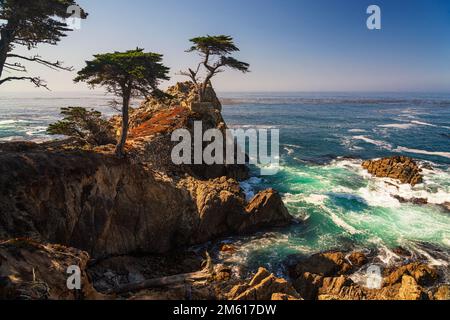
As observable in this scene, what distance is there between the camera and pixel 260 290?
1167 cm

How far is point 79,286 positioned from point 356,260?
585 inches

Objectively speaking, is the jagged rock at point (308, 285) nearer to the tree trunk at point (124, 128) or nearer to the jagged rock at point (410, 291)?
the jagged rock at point (410, 291)

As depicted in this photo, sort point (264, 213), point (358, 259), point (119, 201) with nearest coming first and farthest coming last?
point (358, 259) < point (119, 201) < point (264, 213)

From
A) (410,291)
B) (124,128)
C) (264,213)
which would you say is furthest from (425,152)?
(124,128)

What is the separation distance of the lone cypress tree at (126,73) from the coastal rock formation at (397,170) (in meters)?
26.1

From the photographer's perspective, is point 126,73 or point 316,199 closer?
point 126,73

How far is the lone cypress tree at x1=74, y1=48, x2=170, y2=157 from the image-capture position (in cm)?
1625

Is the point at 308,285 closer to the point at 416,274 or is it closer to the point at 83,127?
the point at 416,274

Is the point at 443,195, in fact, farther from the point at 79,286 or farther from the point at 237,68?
the point at 79,286

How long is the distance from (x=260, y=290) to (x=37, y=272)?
24.8 feet

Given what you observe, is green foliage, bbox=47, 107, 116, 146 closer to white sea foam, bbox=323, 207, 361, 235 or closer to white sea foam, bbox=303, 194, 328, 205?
white sea foam, bbox=303, 194, 328, 205

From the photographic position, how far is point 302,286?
49.1 ft

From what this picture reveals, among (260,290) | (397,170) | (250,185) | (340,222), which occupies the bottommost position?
(340,222)

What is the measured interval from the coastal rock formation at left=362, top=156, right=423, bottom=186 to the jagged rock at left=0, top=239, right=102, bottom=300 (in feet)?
101
